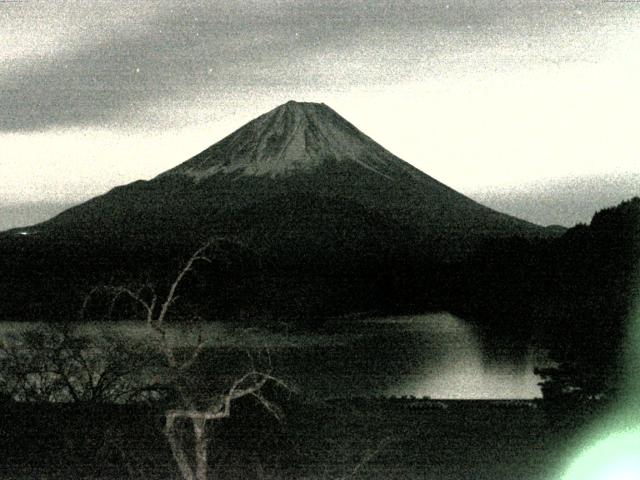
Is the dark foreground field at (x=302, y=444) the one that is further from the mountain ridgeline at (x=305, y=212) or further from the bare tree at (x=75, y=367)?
the mountain ridgeline at (x=305, y=212)

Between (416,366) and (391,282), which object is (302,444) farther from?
(391,282)

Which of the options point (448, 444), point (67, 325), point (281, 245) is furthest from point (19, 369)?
point (281, 245)

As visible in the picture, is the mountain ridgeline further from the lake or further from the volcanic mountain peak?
the lake

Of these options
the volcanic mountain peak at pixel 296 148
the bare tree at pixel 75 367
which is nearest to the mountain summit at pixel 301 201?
the volcanic mountain peak at pixel 296 148

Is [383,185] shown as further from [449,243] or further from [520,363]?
[520,363]

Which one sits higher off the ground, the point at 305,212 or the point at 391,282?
the point at 305,212

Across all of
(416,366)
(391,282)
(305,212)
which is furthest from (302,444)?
(305,212)
